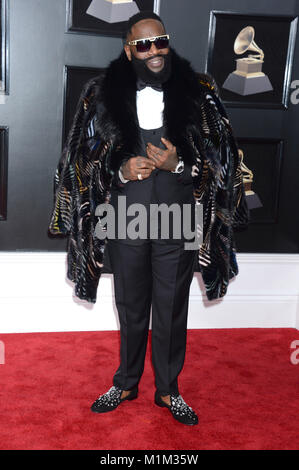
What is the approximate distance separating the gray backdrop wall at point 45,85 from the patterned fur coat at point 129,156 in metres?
0.82

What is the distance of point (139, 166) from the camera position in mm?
2227

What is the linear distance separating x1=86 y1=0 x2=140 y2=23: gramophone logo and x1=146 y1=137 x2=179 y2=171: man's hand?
4.67ft

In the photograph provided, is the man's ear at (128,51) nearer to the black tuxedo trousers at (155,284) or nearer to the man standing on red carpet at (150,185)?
the man standing on red carpet at (150,185)

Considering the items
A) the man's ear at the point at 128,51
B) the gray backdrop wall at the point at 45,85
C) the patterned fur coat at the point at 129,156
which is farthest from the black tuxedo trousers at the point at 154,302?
the gray backdrop wall at the point at 45,85

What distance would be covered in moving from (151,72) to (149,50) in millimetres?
88

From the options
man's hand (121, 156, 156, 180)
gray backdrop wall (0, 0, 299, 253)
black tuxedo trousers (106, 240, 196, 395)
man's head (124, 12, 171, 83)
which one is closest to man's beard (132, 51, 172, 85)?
man's head (124, 12, 171, 83)

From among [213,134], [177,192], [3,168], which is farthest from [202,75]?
[3,168]

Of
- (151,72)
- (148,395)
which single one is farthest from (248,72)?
(148,395)

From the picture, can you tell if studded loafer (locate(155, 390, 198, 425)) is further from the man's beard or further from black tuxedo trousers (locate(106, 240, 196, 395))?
the man's beard

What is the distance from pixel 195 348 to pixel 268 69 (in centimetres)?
186

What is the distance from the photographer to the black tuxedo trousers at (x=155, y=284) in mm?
2383

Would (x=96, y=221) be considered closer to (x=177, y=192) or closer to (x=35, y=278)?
(x=177, y=192)

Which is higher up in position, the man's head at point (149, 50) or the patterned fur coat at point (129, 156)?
the man's head at point (149, 50)

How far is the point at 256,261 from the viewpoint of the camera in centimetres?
380
